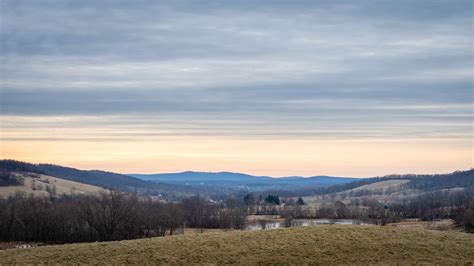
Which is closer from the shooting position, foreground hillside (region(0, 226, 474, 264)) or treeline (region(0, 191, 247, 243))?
foreground hillside (region(0, 226, 474, 264))

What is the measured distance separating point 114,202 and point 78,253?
142 feet

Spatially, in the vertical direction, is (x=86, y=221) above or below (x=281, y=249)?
above

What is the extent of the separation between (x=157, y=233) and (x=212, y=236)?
168 ft

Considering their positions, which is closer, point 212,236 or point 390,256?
point 390,256

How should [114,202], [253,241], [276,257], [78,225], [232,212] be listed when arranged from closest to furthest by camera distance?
[276,257]
[253,241]
[114,202]
[78,225]
[232,212]

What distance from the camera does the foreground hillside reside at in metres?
38.6

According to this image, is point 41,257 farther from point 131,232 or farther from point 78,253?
point 131,232

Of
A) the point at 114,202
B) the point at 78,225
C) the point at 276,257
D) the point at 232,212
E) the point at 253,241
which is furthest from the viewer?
the point at 232,212

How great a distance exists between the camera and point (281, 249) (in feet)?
133

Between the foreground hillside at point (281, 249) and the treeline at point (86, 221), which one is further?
the treeline at point (86, 221)

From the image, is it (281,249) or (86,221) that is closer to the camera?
(281,249)

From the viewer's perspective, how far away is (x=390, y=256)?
128 feet

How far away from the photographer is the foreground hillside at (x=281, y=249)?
127 feet

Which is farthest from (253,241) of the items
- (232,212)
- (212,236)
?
(232,212)
